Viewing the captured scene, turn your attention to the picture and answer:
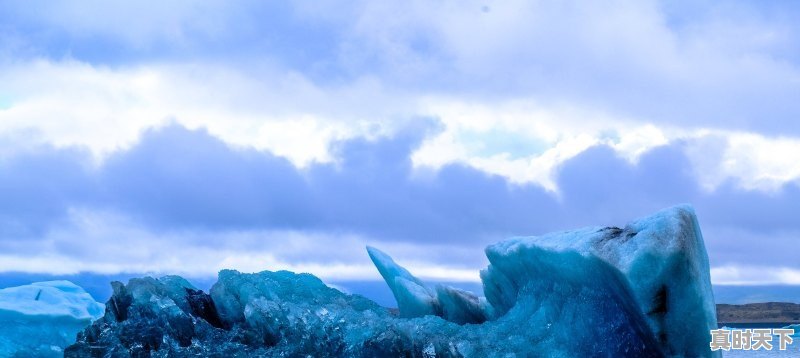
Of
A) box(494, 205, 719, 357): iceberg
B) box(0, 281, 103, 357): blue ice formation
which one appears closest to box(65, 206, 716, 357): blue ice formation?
box(494, 205, 719, 357): iceberg

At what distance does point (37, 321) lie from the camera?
675 inches

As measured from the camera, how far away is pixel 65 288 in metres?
20.2

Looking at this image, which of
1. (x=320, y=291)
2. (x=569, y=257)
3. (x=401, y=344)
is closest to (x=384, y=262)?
(x=320, y=291)

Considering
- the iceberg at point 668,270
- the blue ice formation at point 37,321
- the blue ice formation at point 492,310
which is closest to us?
the iceberg at point 668,270

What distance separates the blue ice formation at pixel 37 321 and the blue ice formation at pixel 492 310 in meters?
5.22

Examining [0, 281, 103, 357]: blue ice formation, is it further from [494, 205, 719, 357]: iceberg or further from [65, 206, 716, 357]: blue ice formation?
[494, 205, 719, 357]: iceberg

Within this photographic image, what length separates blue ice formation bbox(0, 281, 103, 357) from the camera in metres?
16.8

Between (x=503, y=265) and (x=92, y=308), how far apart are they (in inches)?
467

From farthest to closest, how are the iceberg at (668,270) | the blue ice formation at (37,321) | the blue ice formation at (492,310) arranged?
the blue ice formation at (37,321) < the blue ice formation at (492,310) < the iceberg at (668,270)

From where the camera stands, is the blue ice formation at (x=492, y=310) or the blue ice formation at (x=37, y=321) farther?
the blue ice formation at (x=37, y=321)

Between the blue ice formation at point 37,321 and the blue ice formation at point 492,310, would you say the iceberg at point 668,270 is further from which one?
the blue ice formation at point 37,321

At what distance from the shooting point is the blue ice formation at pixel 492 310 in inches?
347

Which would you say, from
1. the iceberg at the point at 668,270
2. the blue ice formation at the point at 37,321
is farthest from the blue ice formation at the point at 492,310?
the blue ice formation at the point at 37,321

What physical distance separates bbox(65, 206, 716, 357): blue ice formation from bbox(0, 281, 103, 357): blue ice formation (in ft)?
17.1
